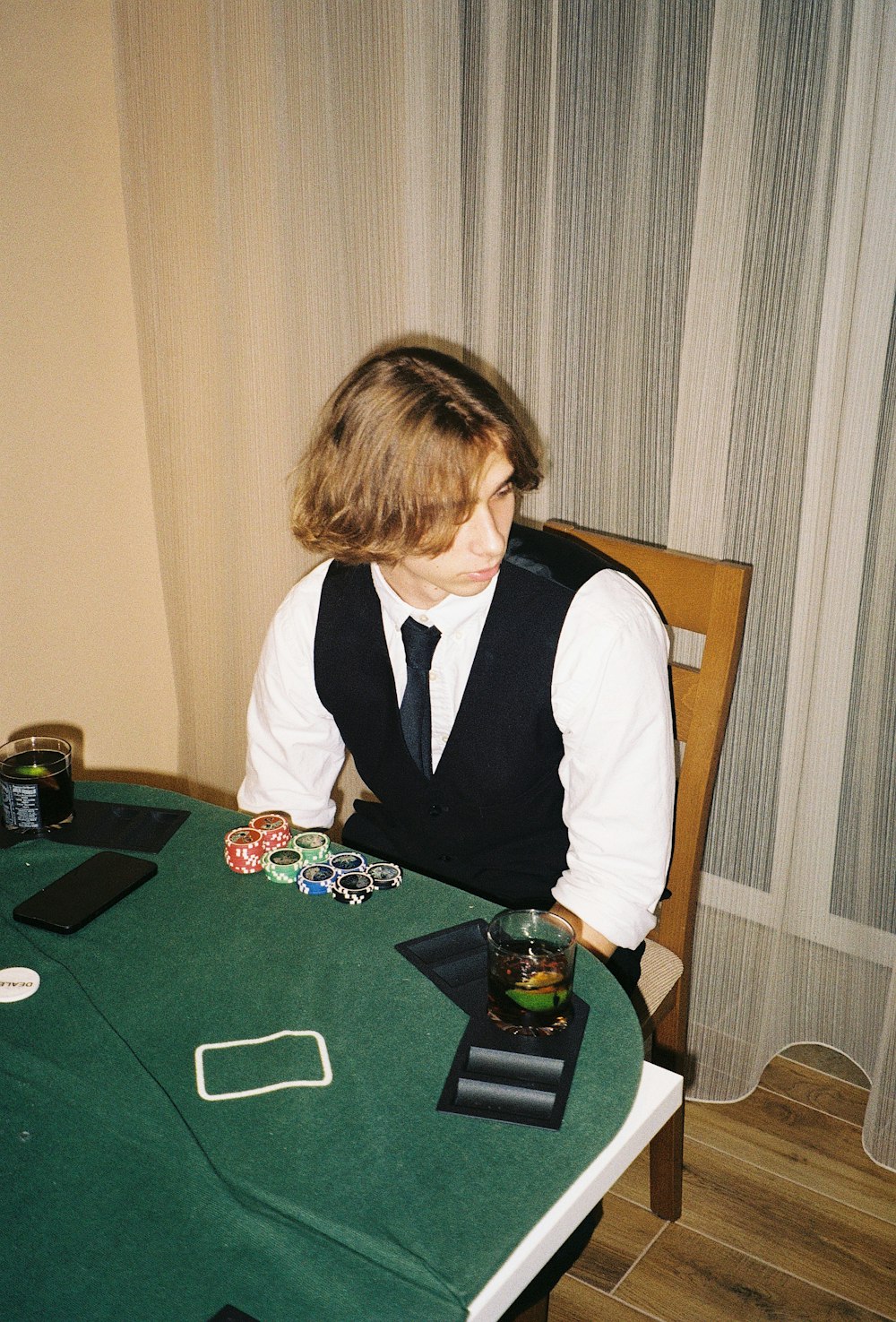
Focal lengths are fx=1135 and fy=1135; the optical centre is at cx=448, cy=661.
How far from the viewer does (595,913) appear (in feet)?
4.53

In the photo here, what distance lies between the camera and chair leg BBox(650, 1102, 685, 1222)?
1.73 m

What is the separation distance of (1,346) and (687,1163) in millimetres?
2055

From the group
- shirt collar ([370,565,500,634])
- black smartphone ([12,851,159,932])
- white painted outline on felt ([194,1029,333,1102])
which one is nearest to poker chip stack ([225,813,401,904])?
black smartphone ([12,851,159,932])

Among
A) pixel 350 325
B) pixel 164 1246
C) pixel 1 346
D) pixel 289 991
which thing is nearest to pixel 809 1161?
pixel 289 991

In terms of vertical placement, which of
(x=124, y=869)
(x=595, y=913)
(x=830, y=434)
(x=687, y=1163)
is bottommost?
(x=687, y=1163)

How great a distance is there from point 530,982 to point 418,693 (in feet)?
1.88

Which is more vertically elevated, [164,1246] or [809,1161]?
[164,1246]

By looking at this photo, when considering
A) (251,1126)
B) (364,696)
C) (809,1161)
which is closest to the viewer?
(251,1126)

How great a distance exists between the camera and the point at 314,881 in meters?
1.24

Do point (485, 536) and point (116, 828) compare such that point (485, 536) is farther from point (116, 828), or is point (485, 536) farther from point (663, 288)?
point (663, 288)

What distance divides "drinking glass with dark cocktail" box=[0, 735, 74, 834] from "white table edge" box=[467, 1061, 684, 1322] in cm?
76

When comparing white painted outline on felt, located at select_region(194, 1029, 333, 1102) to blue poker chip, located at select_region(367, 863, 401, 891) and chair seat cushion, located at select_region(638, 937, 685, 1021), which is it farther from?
chair seat cushion, located at select_region(638, 937, 685, 1021)

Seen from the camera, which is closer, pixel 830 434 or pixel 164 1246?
pixel 164 1246

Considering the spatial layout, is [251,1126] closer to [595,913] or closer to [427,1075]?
[427,1075]
